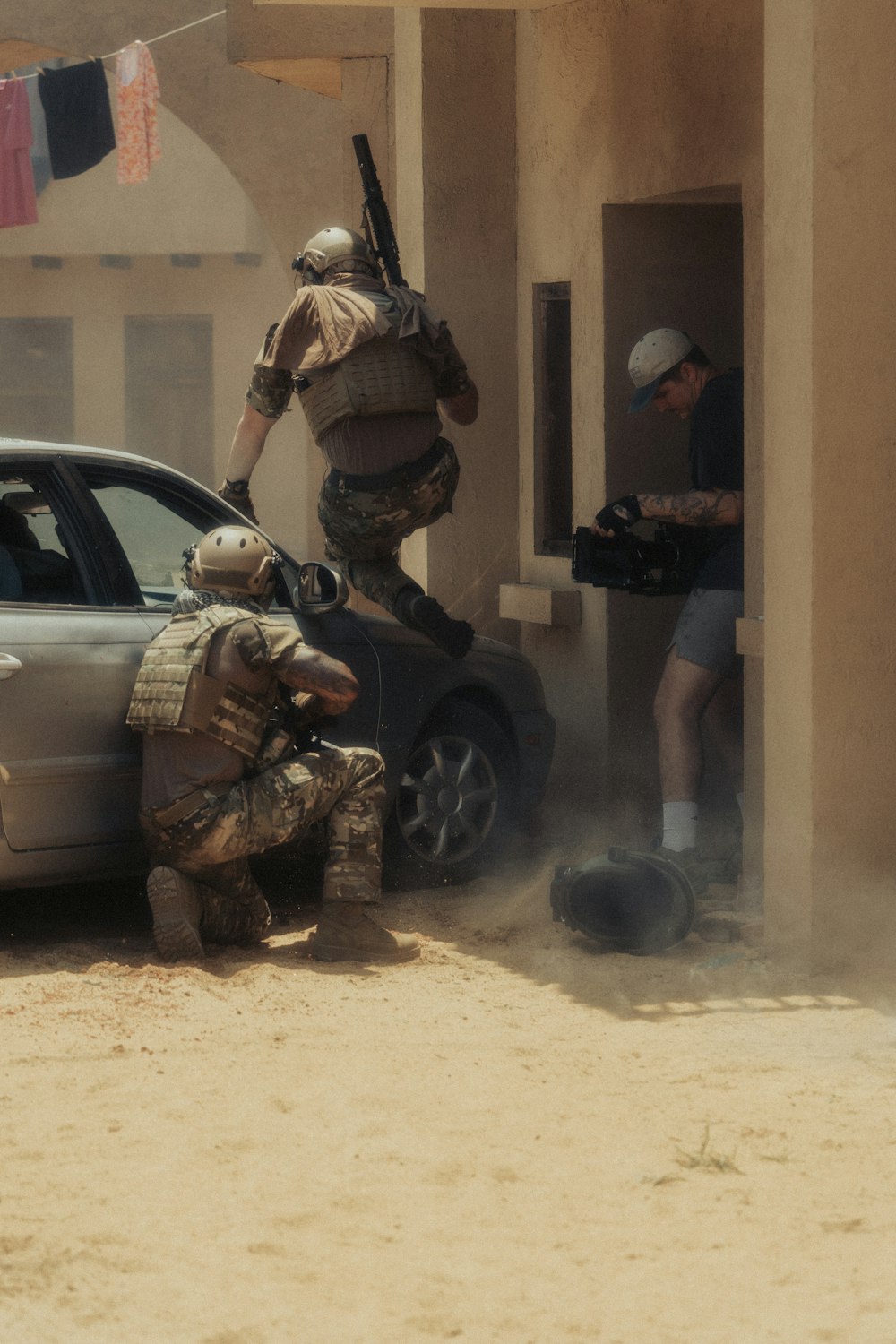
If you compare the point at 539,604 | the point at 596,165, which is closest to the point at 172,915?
the point at 539,604

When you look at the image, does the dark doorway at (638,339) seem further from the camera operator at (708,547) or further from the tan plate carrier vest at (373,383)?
the tan plate carrier vest at (373,383)

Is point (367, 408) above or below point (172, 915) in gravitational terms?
above

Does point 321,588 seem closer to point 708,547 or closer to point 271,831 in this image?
point 271,831

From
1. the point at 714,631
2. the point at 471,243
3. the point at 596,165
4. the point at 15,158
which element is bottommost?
the point at 714,631

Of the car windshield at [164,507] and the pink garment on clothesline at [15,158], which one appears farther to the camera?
the pink garment on clothesline at [15,158]

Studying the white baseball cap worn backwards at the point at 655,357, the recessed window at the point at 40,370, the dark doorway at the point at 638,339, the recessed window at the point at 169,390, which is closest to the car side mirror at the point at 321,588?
the white baseball cap worn backwards at the point at 655,357

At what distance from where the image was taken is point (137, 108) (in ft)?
50.1

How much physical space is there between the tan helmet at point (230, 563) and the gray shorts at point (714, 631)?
173 centimetres

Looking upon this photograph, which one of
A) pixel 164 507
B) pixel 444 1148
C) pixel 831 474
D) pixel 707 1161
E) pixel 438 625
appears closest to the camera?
pixel 707 1161

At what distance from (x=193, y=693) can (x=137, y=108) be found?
10.3 meters

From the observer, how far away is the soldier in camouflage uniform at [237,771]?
613 cm

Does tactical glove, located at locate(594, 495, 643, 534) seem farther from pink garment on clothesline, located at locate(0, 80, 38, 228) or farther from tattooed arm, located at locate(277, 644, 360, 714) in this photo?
pink garment on clothesline, located at locate(0, 80, 38, 228)

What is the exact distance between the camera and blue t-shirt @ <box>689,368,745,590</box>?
23.9 feet

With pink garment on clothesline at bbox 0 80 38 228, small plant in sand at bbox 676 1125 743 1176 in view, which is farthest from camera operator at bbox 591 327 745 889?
pink garment on clothesline at bbox 0 80 38 228
